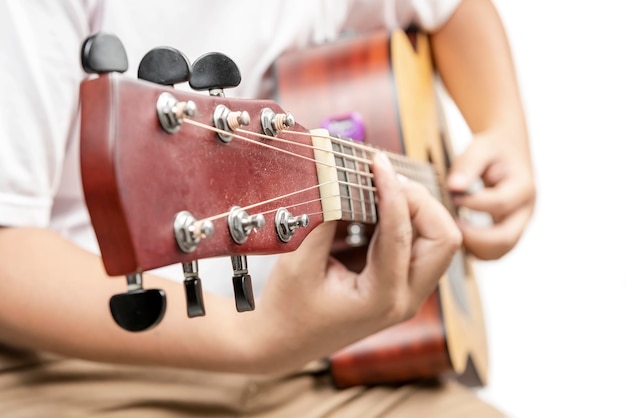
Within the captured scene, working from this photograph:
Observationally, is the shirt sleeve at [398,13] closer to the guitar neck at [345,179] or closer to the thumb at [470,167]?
the thumb at [470,167]

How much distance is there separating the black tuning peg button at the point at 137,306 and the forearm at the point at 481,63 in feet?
2.75

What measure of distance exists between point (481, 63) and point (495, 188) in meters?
0.24

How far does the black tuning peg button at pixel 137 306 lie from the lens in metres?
0.41

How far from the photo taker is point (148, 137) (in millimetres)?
409

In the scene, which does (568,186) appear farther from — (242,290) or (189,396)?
(242,290)

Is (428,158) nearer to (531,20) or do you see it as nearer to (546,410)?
(546,410)

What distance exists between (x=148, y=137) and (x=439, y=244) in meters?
0.41

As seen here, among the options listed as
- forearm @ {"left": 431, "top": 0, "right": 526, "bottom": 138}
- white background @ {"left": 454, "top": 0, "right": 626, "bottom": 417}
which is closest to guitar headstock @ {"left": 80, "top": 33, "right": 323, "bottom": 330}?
forearm @ {"left": 431, "top": 0, "right": 526, "bottom": 138}

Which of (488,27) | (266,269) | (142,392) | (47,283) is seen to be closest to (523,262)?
(488,27)

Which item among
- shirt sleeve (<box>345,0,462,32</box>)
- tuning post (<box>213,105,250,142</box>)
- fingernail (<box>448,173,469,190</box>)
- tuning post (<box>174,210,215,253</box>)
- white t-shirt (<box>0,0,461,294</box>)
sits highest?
shirt sleeve (<box>345,0,462,32</box>)

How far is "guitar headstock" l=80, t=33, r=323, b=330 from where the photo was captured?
39 centimetres

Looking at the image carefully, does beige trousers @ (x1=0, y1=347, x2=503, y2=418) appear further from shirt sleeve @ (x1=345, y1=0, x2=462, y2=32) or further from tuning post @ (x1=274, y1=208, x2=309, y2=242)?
shirt sleeve @ (x1=345, y1=0, x2=462, y2=32)

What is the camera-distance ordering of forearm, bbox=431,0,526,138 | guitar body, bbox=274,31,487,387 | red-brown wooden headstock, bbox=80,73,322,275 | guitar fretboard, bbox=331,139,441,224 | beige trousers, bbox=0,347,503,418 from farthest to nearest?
forearm, bbox=431,0,526,138 → guitar body, bbox=274,31,487,387 → beige trousers, bbox=0,347,503,418 → guitar fretboard, bbox=331,139,441,224 → red-brown wooden headstock, bbox=80,73,322,275

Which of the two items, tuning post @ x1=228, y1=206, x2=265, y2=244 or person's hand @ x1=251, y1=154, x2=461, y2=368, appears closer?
tuning post @ x1=228, y1=206, x2=265, y2=244
